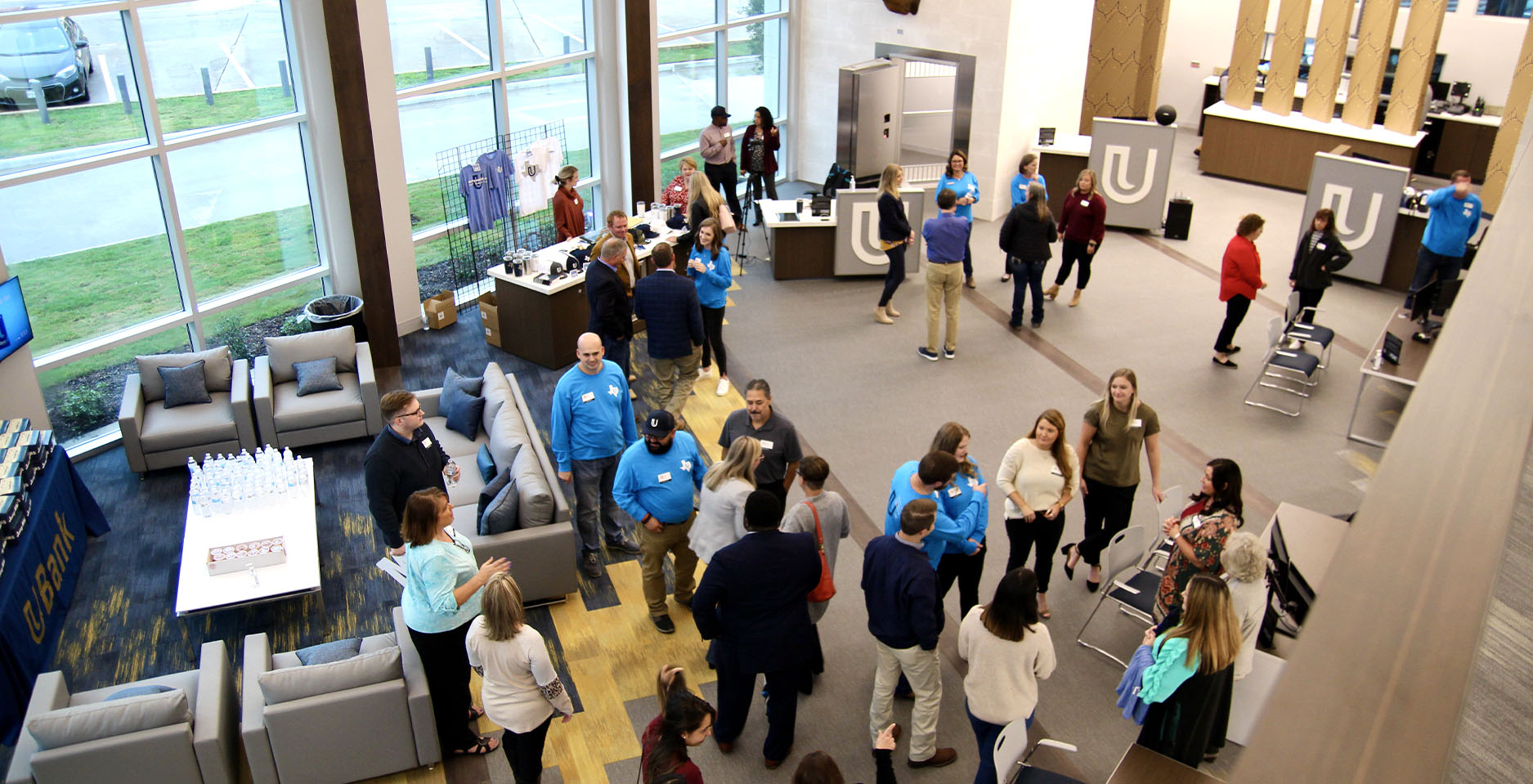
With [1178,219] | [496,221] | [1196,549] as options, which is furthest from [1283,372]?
[496,221]

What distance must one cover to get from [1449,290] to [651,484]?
23.0 feet

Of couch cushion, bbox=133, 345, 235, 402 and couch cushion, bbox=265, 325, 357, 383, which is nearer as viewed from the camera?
couch cushion, bbox=133, 345, 235, 402

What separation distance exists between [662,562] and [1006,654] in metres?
2.41

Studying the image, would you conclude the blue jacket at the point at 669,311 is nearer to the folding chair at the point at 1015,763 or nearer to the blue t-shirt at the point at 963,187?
the blue t-shirt at the point at 963,187

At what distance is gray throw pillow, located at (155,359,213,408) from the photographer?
8.27 metres

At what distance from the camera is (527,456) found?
7047 mm

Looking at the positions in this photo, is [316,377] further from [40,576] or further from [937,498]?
[937,498]

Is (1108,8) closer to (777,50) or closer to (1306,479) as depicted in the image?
(777,50)

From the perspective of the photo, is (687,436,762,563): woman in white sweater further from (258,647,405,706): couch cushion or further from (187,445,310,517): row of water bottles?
(187,445,310,517): row of water bottles

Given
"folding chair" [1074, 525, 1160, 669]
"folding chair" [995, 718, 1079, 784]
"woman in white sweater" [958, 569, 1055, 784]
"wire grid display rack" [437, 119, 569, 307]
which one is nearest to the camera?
"woman in white sweater" [958, 569, 1055, 784]

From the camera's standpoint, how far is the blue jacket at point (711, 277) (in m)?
8.79

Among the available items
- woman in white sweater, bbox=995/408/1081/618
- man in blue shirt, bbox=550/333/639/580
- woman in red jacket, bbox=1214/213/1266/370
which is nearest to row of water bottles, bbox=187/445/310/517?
man in blue shirt, bbox=550/333/639/580

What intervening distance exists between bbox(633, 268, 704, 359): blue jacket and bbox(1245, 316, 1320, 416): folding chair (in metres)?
4.80

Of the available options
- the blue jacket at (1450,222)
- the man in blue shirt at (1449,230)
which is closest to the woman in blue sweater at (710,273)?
the man in blue shirt at (1449,230)
